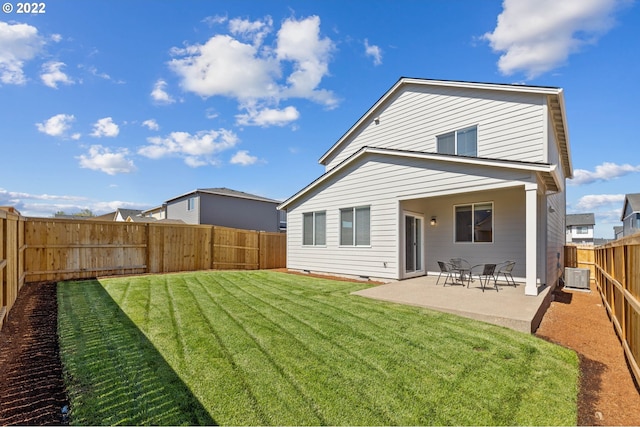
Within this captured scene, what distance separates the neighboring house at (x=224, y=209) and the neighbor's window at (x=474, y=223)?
17537mm

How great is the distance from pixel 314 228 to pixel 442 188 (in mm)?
5290

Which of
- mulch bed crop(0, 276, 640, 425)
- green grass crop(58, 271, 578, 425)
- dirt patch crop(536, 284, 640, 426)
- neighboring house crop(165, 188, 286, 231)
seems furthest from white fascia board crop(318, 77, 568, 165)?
neighboring house crop(165, 188, 286, 231)

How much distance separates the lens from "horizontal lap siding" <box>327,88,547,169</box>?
8578mm

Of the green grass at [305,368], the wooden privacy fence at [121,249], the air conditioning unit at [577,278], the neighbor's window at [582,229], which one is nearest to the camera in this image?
the green grass at [305,368]

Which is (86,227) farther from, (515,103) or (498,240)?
(515,103)

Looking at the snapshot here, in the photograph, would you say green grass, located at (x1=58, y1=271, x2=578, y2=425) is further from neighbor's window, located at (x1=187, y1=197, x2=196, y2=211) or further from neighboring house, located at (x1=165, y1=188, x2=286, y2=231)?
neighbor's window, located at (x1=187, y1=197, x2=196, y2=211)

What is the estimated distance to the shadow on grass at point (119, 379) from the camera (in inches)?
96.3

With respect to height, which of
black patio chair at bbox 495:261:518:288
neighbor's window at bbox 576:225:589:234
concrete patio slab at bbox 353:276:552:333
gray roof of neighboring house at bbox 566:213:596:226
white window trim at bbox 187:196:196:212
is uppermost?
white window trim at bbox 187:196:196:212

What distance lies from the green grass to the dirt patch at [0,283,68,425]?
5.4 inches

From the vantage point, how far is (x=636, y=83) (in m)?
9.89

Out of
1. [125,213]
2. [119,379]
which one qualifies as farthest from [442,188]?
[125,213]

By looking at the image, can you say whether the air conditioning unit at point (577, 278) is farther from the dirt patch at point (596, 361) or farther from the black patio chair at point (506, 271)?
the black patio chair at point (506, 271)

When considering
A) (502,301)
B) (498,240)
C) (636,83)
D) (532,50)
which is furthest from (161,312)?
(636,83)

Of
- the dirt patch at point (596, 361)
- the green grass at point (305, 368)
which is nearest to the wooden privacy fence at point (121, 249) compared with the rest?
the green grass at point (305, 368)
